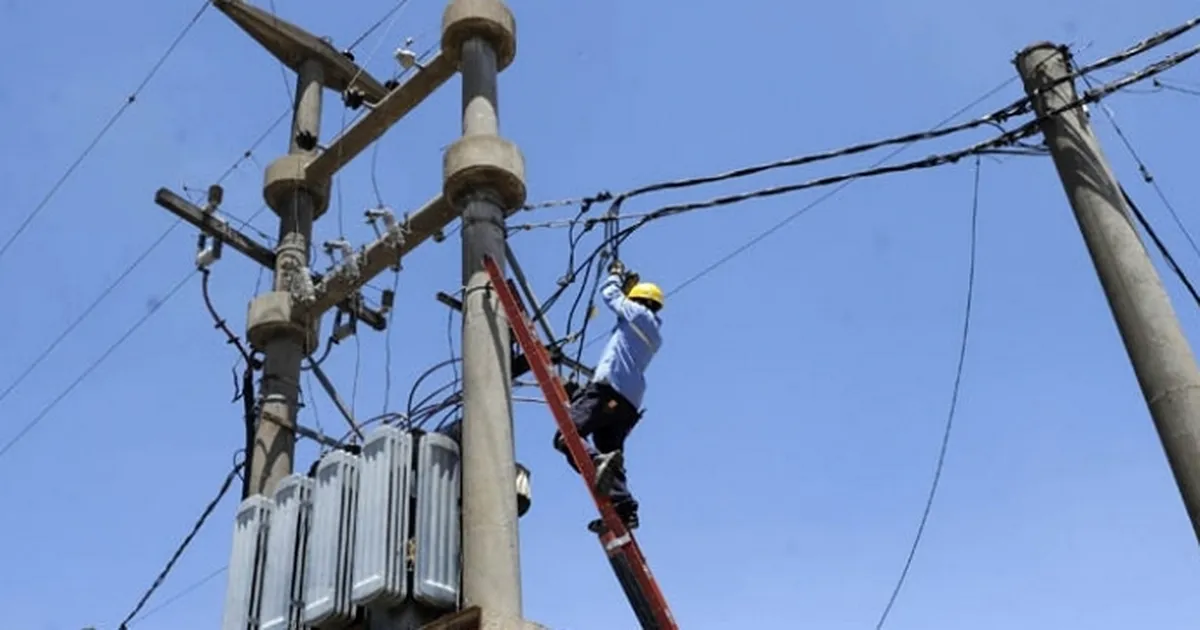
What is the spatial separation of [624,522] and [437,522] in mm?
1118

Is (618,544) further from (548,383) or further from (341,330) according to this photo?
(341,330)

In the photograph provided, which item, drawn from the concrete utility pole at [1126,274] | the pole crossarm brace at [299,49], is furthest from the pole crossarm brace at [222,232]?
the concrete utility pole at [1126,274]

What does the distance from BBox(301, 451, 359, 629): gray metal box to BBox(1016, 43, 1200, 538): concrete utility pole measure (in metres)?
4.59

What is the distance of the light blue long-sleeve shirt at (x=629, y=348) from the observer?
8.72 metres

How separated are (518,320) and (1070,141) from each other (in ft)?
11.5

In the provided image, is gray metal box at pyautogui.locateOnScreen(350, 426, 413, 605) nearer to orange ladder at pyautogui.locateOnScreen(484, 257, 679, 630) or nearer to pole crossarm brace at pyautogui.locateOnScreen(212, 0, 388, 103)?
orange ladder at pyautogui.locateOnScreen(484, 257, 679, 630)

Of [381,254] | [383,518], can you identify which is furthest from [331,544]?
[381,254]

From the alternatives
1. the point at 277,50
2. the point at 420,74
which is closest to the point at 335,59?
the point at 277,50

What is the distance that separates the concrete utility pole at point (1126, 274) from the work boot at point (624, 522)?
299 centimetres

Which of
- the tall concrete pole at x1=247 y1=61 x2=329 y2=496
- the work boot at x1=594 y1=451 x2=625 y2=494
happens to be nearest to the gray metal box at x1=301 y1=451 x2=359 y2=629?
the work boot at x1=594 y1=451 x2=625 y2=494

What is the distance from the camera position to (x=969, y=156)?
7.76 meters

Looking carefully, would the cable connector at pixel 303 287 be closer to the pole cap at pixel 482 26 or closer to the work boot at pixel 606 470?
the pole cap at pixel 482 26

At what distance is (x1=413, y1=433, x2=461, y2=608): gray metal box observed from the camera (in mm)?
8078

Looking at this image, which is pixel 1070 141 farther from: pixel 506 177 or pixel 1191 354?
pixel 506 177
